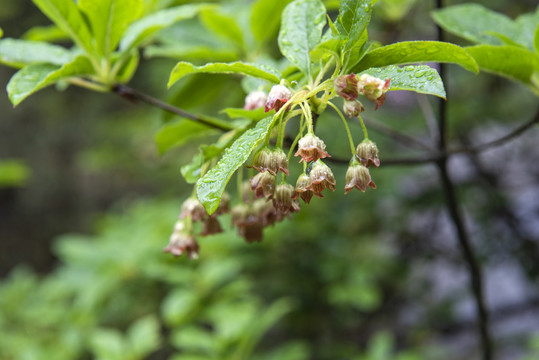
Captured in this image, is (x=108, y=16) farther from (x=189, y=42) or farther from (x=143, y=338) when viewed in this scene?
(x=143, y=338)

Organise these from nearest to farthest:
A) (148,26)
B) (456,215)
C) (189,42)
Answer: (148,26) → (456,215) → (189,42)

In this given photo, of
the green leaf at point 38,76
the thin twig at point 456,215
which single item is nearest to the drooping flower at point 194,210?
the green leaf at point 38,76

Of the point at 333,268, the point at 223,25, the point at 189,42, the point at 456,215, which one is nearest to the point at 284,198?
the point at 456,215

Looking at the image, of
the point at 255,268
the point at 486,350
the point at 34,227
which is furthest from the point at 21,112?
the point at 486,350

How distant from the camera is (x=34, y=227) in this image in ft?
23.9

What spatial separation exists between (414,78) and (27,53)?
967mm

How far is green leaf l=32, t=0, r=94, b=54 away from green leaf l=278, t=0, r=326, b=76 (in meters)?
0.55

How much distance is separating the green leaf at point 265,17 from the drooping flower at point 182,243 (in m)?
0.74

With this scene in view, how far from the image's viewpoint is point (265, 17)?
1.44 m

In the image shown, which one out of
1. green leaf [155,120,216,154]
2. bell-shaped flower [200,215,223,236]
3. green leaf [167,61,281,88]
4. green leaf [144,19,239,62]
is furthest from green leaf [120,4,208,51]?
bell-shaped flower [200,215,223,236]

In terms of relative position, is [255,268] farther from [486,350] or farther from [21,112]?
[21,112]

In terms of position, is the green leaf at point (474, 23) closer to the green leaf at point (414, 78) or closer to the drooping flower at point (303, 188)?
the green leaf at point (414, 78)

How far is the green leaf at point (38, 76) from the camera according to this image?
3.22 ft

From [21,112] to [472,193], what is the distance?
6827 mm
